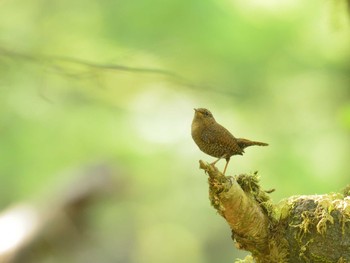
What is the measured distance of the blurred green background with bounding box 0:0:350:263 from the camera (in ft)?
29.6

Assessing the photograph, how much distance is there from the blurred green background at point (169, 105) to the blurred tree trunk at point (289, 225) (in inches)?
168

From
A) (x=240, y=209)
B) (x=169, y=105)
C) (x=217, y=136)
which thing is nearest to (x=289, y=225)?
(x=240, y=209)

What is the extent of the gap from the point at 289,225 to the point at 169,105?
25.3 feet

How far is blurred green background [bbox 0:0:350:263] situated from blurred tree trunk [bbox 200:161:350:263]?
4.26m

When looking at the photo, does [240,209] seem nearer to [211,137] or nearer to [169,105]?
[211,137]

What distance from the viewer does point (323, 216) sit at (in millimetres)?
2971

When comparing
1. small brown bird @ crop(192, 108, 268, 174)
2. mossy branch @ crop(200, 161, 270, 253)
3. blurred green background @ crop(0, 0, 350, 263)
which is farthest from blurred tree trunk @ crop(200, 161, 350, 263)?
blurred green background @ crop(0, 0, 350, 263)

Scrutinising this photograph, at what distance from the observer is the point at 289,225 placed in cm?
303

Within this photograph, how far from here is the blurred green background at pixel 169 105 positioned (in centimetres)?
902

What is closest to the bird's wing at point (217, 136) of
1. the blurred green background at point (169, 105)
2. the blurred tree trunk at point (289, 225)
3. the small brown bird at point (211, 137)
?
the small brown bird at point (211, 137)

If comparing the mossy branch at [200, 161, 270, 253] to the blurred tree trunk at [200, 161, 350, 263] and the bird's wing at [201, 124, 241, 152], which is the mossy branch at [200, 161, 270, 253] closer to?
the blurred tree trunk at [200, 161, 350, 263]

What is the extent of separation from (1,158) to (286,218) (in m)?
9.90

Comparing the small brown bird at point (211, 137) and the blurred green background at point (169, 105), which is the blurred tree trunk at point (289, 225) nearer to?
the small brown bird at point (211, 137)

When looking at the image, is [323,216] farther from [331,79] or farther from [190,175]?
[190,175]
